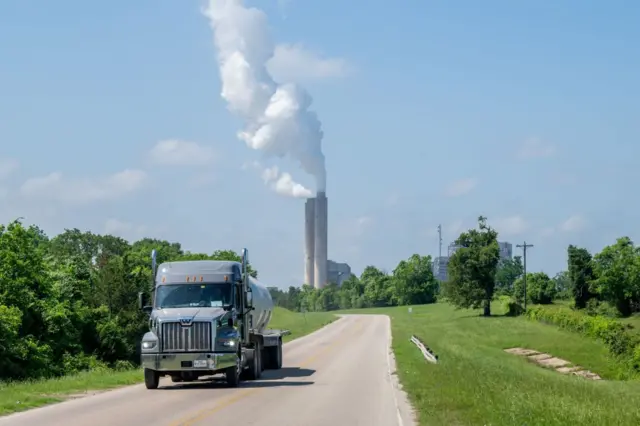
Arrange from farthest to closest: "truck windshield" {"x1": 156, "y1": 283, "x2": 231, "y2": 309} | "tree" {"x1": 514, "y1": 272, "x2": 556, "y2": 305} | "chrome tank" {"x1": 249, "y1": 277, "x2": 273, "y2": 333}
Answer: "tree" {"x1": 514, "y1": 272, "x2": 556, "y2": 305}
"chrome tank" {"x1": 249, "y1": 277, "x2": 273, "y2": 333}
"truck windshield" {"x1": 156, "y1": 283, "x2": 231, "y2": 309}

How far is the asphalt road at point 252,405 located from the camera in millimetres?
19469

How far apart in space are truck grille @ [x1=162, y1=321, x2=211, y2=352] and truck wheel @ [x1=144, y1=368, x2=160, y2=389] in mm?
976

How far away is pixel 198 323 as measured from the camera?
2789cm

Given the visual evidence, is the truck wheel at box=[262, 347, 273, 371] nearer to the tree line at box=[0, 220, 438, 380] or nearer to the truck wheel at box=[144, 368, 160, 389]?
the truck wheel at box=[144, 368, 160, 389]

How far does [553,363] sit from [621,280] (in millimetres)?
65434

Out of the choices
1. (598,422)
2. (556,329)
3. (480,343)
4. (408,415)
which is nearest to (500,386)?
(408,415)

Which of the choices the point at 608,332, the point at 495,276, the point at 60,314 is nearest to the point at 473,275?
the point at 495,276

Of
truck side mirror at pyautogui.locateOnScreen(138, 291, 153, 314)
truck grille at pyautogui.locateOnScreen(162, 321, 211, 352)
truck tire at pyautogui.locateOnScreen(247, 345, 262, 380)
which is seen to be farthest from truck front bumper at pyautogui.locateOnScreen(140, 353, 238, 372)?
truck tire at pyautogui.locateOnScreen(247, 345, 262, 380)

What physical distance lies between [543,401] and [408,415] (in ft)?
10.8

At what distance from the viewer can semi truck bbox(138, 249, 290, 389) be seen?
27.8 metres

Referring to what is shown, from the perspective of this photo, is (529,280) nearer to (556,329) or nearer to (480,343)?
(556,329)

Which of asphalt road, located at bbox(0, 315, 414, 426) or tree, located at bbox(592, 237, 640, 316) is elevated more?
tree, located at bbox(592, 237, 640, 316)

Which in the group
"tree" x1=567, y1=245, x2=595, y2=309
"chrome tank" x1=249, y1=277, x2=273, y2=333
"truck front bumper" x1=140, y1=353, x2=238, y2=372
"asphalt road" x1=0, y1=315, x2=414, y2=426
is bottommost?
"asphalt road" x1=0, y1=315, x2=414, y2=426

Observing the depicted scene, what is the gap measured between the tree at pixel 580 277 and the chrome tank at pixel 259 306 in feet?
326
